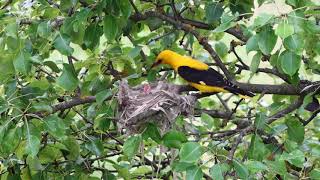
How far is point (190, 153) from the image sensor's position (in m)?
2.46

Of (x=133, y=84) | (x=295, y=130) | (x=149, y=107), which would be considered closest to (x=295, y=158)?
(x=295, y=130)

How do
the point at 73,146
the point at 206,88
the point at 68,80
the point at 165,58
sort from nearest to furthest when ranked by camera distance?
the point at 68,80
the point at 73,146
the point at 165,58
the point at 206,88

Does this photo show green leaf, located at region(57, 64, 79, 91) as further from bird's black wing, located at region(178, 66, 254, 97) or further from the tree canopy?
bird's black wing, located at region(178, 66, 254, 97)

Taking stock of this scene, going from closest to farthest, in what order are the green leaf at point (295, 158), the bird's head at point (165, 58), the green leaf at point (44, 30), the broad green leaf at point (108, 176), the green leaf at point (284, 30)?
the green leaf at point (284, 30) → the green leaf at point (295, 158) → the green leaf at point (44, 30) → the broad green leaf at point (108, 176) → the bird's head at point (165, 58)

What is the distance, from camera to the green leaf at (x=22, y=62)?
2865mm

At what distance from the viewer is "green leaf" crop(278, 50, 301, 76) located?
2.51 metres

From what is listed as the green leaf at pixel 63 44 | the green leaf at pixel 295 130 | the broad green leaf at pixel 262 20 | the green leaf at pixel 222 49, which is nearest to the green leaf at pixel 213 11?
the green leaf at pixel 222 49

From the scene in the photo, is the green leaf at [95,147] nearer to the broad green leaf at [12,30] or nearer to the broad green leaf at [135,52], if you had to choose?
the broad green leaf at [135,52]

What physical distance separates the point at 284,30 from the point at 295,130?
0.92m

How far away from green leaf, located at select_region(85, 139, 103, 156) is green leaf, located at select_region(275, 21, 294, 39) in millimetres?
1334

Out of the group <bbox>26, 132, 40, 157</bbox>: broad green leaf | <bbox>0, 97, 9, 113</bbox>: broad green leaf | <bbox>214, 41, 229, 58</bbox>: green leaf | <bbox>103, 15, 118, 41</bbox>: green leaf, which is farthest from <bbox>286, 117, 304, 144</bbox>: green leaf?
<bbox>0, 97, 9, 113</bbox>: broad green leaf

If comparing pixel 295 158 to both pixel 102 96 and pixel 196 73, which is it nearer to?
pixel 102 96

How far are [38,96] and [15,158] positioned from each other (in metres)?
0.62

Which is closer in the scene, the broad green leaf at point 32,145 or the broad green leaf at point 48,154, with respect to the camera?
the broad green leaf at point 32,145
